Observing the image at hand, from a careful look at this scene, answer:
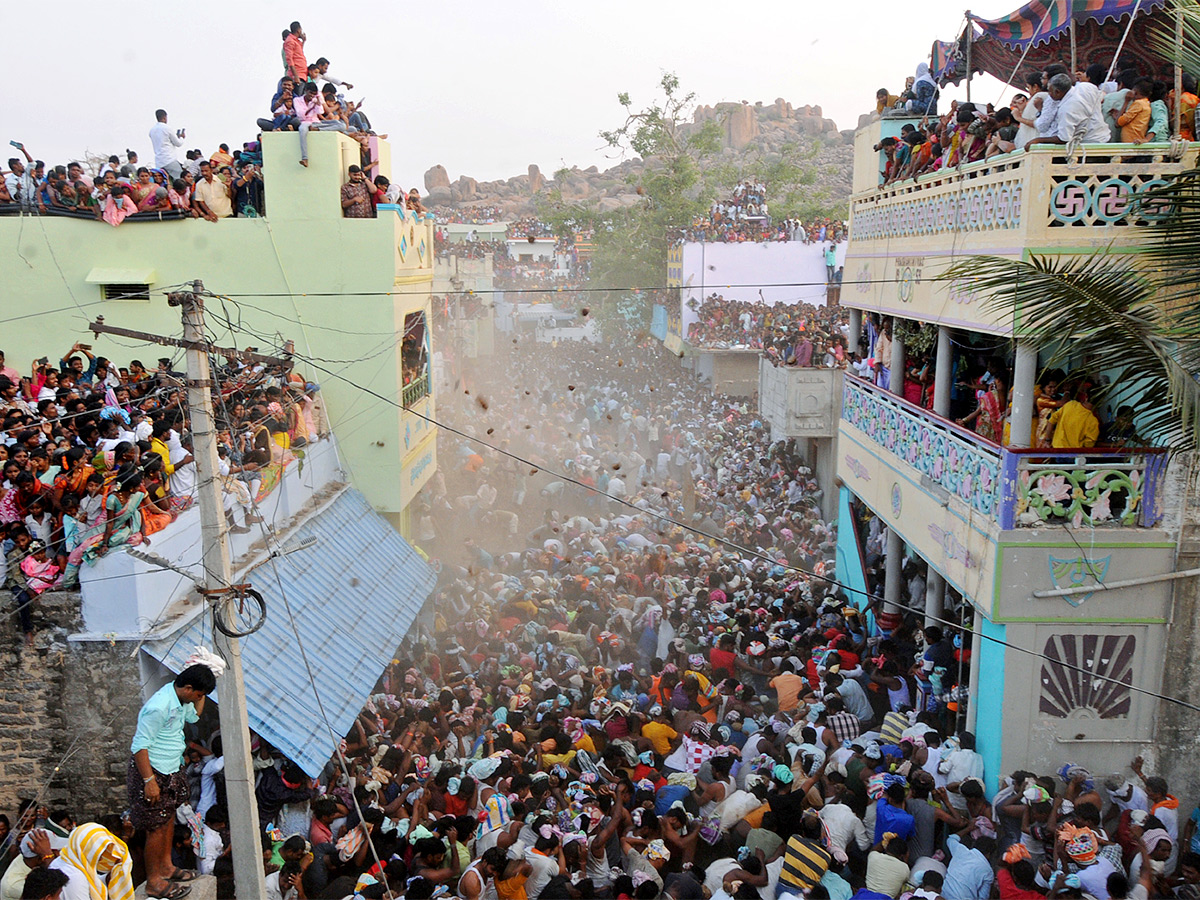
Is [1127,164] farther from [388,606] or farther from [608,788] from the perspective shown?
[388,606]

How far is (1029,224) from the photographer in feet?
26.2

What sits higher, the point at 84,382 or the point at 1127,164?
the point at 1127,164

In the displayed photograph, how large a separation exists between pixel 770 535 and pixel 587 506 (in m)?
5.00

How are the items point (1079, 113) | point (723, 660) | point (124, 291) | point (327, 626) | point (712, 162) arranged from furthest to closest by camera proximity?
Answer: point (712, 162) → point (124, 291) → point (723, 660) → point (327, 626) → point (1079, 113)

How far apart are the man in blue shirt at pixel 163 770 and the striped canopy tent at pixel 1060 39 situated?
28.3ft

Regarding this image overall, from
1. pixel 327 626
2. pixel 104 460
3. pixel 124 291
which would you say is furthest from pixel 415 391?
pixel 104 460

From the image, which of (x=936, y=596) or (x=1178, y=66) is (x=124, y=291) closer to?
(x=936, y=596)

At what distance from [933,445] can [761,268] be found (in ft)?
79.1

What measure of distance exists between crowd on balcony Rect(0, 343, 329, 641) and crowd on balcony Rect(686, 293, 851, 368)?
1286 cm

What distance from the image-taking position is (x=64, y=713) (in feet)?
27.1

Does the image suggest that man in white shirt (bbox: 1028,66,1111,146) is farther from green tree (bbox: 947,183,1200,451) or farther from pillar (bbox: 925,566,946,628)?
pillar (bbox: 925,566,946,628)

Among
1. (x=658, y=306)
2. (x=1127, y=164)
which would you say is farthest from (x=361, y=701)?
(x=658, y=306)

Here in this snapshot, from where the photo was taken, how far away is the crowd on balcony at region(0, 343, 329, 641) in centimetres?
829

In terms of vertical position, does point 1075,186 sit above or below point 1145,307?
above
